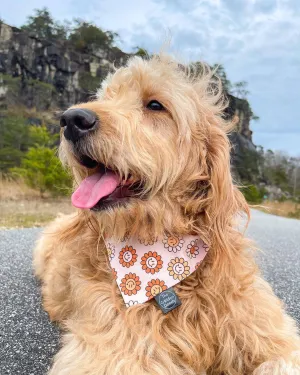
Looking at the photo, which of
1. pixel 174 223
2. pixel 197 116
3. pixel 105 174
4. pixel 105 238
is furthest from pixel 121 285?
pixel 197 116

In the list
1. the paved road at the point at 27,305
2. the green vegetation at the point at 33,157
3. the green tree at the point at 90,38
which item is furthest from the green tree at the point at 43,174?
the green tree at the point at 90,38

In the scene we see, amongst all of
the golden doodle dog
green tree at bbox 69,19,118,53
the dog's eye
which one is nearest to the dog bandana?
the golden doodle dog

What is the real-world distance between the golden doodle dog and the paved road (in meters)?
0.36

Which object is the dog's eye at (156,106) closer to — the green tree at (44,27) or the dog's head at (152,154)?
the dog's head at (152,154)

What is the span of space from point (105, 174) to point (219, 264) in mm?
906

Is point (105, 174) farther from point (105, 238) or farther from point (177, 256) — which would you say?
point (177, 256)

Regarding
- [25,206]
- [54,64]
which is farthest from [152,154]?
[54,64]

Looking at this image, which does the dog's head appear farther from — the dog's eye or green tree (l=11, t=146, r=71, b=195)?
green tree (l=11, t=146, r=71, b=195)

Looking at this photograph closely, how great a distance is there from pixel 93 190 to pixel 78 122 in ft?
1.40

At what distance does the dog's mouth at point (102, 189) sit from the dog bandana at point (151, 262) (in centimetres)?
33

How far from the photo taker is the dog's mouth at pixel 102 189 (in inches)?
104

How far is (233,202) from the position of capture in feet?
9.06

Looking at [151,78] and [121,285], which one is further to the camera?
[151,78]

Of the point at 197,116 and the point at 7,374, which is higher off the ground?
the point at 197,116
